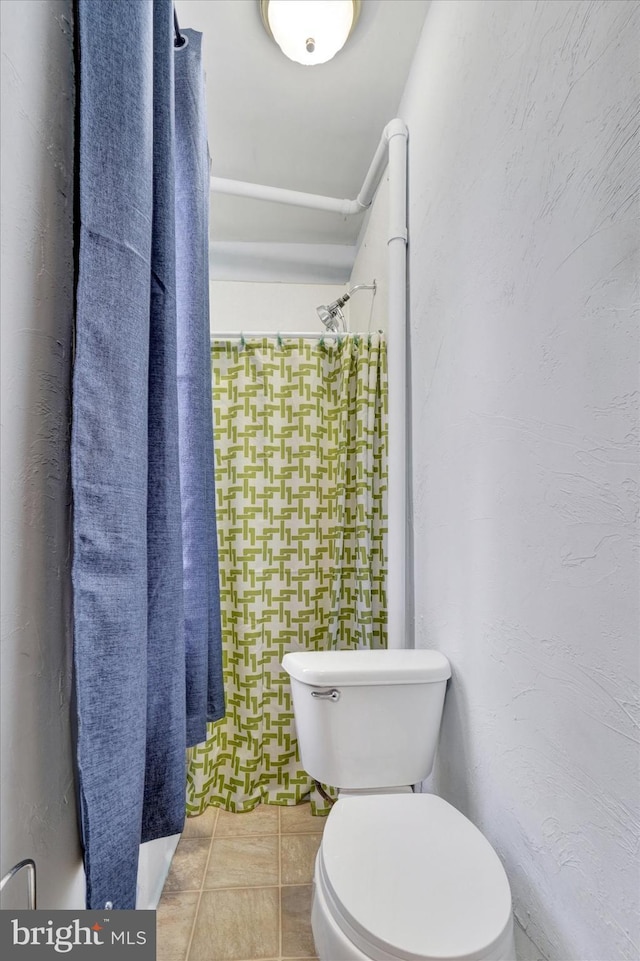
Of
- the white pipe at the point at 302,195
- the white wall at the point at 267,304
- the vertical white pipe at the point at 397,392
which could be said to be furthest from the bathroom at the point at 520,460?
the white wall at the point at 267,304

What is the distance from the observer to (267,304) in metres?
2.79

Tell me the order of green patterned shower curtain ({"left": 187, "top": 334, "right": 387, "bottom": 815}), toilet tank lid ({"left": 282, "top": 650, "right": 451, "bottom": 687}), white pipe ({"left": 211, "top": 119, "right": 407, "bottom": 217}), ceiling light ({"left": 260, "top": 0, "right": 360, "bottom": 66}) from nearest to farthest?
toilet tank lid ({"left": 282, "top": 650, "right": 451, "bottom": 687})
ceiling light ({"left": 260, "top": 0, "right": 360, "bottom": 66})
green patterned shower curtain ({"left": 187, "top": 334, "right": 387, "bottom": 815})
white pipe ({"left": 211, "top": 119, "right": 407, "bottom": 217})

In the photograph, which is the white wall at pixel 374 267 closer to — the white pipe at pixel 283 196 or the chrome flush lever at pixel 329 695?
the white pipe at pixel 283 196

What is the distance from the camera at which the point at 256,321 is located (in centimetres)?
279

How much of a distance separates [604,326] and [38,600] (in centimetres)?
78

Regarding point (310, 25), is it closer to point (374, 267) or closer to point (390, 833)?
point (374, 267)

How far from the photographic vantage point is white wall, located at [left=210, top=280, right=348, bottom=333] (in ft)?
9.09

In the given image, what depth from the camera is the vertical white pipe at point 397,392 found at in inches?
62.8

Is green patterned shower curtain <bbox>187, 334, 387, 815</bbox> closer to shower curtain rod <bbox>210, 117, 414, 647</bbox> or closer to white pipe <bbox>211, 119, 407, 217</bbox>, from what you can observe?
shower curtain rod <bbox>210, 117, 414, 647</bbox>

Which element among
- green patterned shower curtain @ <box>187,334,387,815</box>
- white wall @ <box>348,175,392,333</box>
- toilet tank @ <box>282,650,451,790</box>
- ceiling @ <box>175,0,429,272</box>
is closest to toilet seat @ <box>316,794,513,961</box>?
toilet tank @ <box>282,650,451,790</box>

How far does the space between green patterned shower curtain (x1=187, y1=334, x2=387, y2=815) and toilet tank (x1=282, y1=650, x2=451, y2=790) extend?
1.94 feet

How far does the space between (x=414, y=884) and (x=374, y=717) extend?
17.2 inches

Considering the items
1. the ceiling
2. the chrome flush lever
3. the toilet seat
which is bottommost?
the toilet seat

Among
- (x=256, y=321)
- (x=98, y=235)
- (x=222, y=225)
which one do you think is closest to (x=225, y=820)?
(x=98, y=235)
